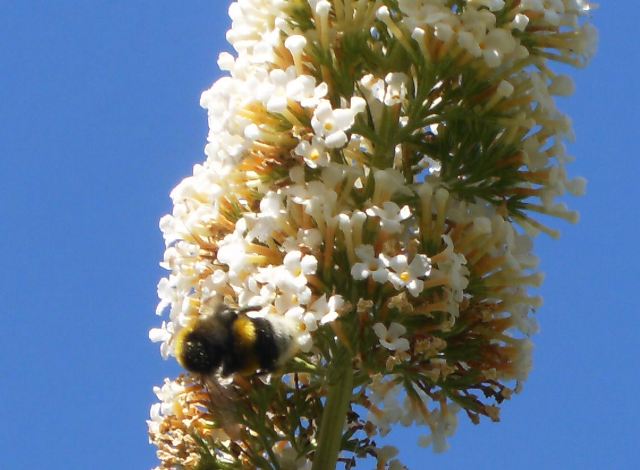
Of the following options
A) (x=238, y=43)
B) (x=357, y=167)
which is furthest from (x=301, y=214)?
(x=238, y=43)

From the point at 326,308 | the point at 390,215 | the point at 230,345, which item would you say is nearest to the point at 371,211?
the point at 390,215

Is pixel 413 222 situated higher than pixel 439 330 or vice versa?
pixel 413 222

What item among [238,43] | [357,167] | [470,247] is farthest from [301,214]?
[238,43]

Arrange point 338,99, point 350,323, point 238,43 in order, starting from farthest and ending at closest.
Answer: point 238,43 < point 338,99 < point 350,323

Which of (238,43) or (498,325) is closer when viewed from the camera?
(498,325)

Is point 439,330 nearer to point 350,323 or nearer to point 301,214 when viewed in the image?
point 350,323

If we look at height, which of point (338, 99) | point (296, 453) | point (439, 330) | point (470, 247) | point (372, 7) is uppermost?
point (372, 7)

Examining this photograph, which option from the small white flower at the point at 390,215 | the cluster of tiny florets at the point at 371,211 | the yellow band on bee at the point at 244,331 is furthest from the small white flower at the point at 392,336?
the yellow band on bee at the point at 244,331

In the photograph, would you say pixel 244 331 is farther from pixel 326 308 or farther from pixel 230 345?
pixel 326 308

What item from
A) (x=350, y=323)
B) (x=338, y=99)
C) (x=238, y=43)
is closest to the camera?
(x=350, y=323)
